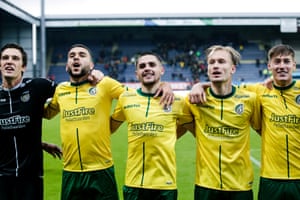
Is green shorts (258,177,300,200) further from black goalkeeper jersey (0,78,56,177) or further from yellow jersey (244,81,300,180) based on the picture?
black goalkeeper jersey (0,78,56,177)

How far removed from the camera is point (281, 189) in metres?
3.63

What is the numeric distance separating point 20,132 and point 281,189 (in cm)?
233

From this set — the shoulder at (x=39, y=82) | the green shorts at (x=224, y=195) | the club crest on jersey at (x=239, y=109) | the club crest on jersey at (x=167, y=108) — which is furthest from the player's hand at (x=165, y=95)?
the shoulder at (x=39, y=82)

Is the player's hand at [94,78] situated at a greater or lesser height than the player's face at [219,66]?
lesser

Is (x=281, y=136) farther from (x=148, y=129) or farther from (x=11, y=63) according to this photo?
(x=11, y=63)

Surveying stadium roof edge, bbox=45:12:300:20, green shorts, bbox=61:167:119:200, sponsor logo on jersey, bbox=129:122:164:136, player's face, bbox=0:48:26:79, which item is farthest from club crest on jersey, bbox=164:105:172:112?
stadium roof edge, bbox=45:12:300:20

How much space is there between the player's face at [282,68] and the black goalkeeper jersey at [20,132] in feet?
7.14

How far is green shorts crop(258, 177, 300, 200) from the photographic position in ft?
11.9

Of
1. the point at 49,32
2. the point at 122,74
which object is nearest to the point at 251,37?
the point at 122,74

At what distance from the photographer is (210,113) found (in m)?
3.71

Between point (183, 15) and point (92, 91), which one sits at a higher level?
point (183, 15)

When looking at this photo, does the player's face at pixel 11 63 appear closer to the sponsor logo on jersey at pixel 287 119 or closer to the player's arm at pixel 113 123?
the player's arm at pixel 113 123

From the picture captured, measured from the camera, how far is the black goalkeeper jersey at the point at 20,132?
3.97 m

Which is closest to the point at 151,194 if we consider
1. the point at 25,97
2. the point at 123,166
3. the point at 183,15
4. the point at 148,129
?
the point at 148,129
